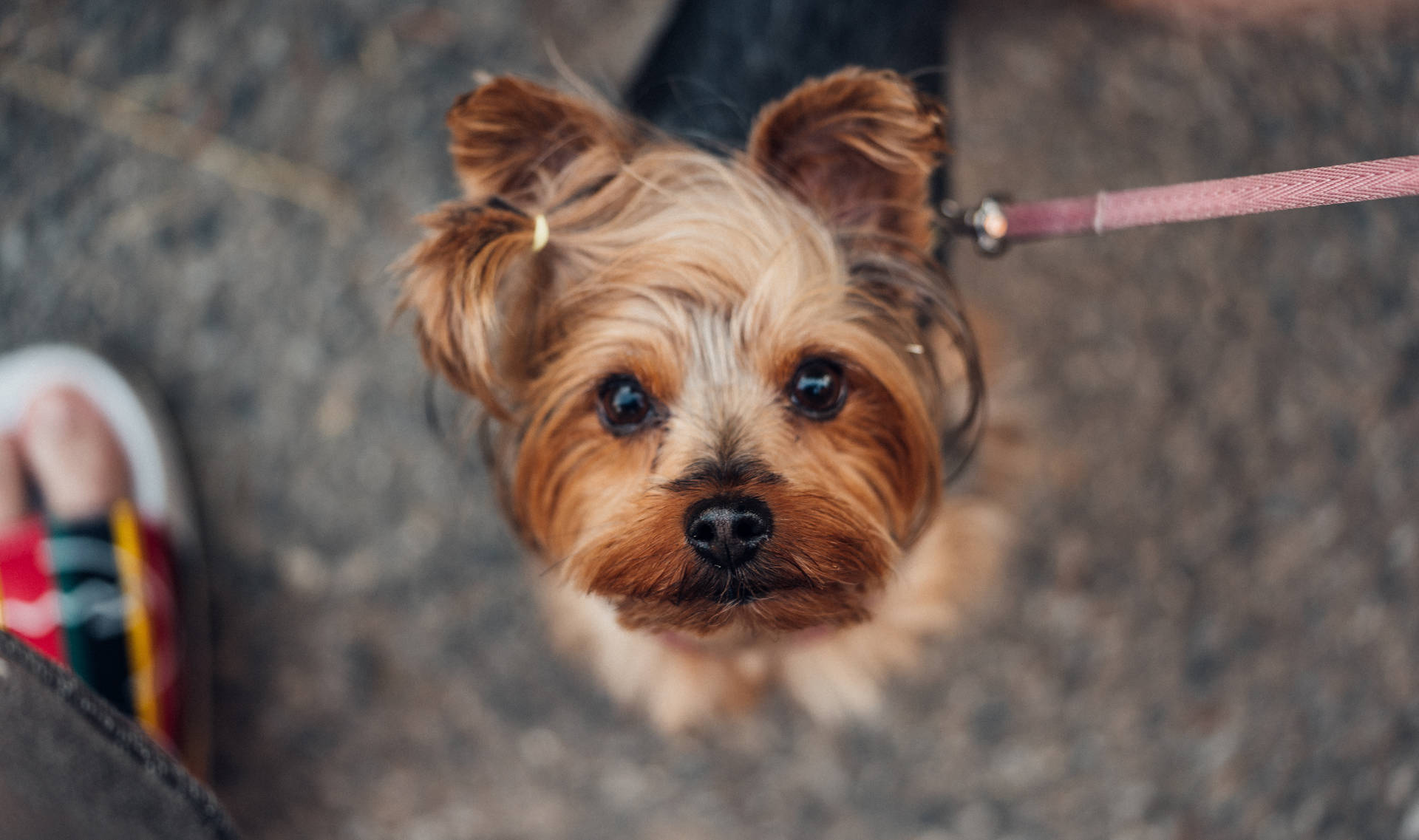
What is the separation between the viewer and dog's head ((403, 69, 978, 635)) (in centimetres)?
131

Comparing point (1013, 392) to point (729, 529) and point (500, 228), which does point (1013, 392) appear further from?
point (500, 228)

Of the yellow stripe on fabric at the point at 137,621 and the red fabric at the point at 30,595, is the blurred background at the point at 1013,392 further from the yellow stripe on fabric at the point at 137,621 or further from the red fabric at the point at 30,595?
the red fabric at the point at 30,595

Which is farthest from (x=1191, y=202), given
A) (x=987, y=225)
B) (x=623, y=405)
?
(x=623, y=405)

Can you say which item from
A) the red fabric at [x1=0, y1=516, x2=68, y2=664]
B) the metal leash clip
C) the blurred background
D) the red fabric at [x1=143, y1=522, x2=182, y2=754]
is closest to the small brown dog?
the metal leash clip

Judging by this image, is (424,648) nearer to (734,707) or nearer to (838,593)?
(734,707)

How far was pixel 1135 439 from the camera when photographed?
241cm

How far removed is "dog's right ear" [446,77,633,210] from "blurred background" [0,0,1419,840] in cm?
99

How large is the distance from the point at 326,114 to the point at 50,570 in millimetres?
1283

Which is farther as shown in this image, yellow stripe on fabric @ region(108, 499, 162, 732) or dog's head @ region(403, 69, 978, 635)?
yellow stripe on fabric @ region(108, 499, 162, 732)

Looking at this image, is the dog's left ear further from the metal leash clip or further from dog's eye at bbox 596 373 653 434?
dog's eye at bbox 596 373 653 434

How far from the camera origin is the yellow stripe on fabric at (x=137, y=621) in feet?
7.36

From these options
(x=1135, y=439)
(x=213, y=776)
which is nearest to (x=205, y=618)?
(x=213, y=776)

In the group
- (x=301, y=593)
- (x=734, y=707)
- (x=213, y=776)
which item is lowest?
(x=213, y=776)

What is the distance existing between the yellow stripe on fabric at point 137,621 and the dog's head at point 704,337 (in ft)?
4.28
